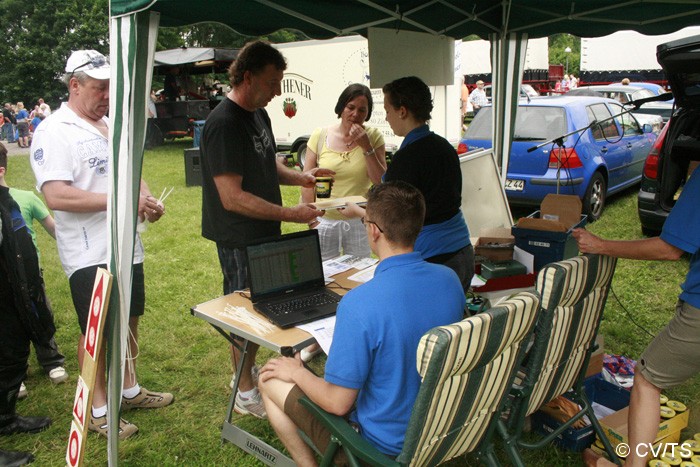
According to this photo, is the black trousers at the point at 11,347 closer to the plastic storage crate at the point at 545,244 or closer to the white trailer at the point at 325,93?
the plastic storage crate at the point at 545,244

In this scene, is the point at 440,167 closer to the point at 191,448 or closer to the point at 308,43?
the point at 191,448

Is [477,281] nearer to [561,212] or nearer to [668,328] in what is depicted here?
[561,212]

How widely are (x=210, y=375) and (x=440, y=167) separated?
6.60ft

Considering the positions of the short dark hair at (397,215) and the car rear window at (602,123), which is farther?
the car rear window at (602,123)

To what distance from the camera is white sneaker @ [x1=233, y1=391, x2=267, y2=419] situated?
320 centimetres

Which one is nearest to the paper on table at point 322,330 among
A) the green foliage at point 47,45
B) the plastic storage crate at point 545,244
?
the plastic storage crate at point 545,244

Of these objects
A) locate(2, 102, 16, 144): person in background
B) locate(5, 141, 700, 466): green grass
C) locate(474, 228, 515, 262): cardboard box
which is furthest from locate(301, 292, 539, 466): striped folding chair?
locate(2, 102, 16, 144): person in background

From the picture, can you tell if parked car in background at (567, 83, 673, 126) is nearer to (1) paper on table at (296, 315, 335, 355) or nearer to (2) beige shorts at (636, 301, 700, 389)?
(2) beige shorts at (636, 301, 700, 389)

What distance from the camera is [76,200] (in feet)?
8.86

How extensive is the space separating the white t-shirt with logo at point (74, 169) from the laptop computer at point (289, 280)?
64 cm

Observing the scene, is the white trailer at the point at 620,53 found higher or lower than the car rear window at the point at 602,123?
higher

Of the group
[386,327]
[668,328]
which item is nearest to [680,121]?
[668,328]

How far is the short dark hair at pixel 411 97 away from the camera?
299 centimetres

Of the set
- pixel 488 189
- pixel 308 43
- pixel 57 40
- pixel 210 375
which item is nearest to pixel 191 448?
pixel 210 375
